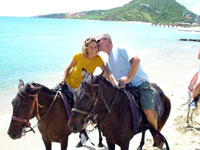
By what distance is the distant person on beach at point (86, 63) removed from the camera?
4.13 m

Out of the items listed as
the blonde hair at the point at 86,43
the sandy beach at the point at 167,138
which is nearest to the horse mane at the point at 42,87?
the blonde hair at the point at 86,43

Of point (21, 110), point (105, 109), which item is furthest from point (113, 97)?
point (21, 110)

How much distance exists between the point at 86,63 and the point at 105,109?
133 cm

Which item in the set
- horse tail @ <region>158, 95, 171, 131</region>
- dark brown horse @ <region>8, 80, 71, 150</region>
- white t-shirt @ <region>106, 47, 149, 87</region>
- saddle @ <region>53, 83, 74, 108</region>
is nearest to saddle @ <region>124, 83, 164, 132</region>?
white t-shirt @ <region>106, 47, 149, 87</region>

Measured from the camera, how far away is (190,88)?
665 cm

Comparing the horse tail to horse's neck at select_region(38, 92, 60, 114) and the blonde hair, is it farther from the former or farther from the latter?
horse's neck at select_region(38, 92, 60, 114)

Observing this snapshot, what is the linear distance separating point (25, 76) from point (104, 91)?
43.8 ft

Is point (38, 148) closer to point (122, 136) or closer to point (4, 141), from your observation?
point (4, 141)

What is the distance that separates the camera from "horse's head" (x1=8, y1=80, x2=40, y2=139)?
11.7 ft

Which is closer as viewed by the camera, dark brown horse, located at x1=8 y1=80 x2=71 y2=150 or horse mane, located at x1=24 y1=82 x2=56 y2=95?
dark brown horse, located at x1=8 y1=80 x2=71 y2=150

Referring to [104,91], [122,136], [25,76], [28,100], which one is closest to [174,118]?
[122,136]

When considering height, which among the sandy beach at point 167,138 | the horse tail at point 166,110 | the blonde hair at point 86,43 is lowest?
the sandy beach at point 167,138

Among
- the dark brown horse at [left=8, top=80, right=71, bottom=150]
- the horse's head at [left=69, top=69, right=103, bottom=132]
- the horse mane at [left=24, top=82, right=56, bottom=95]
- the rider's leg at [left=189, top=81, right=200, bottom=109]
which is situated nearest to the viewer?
the horse's head at [left=69, top=69, right=103, bottom=132]

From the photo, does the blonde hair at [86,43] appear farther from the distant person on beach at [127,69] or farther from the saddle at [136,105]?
the saddle at [136,105]
